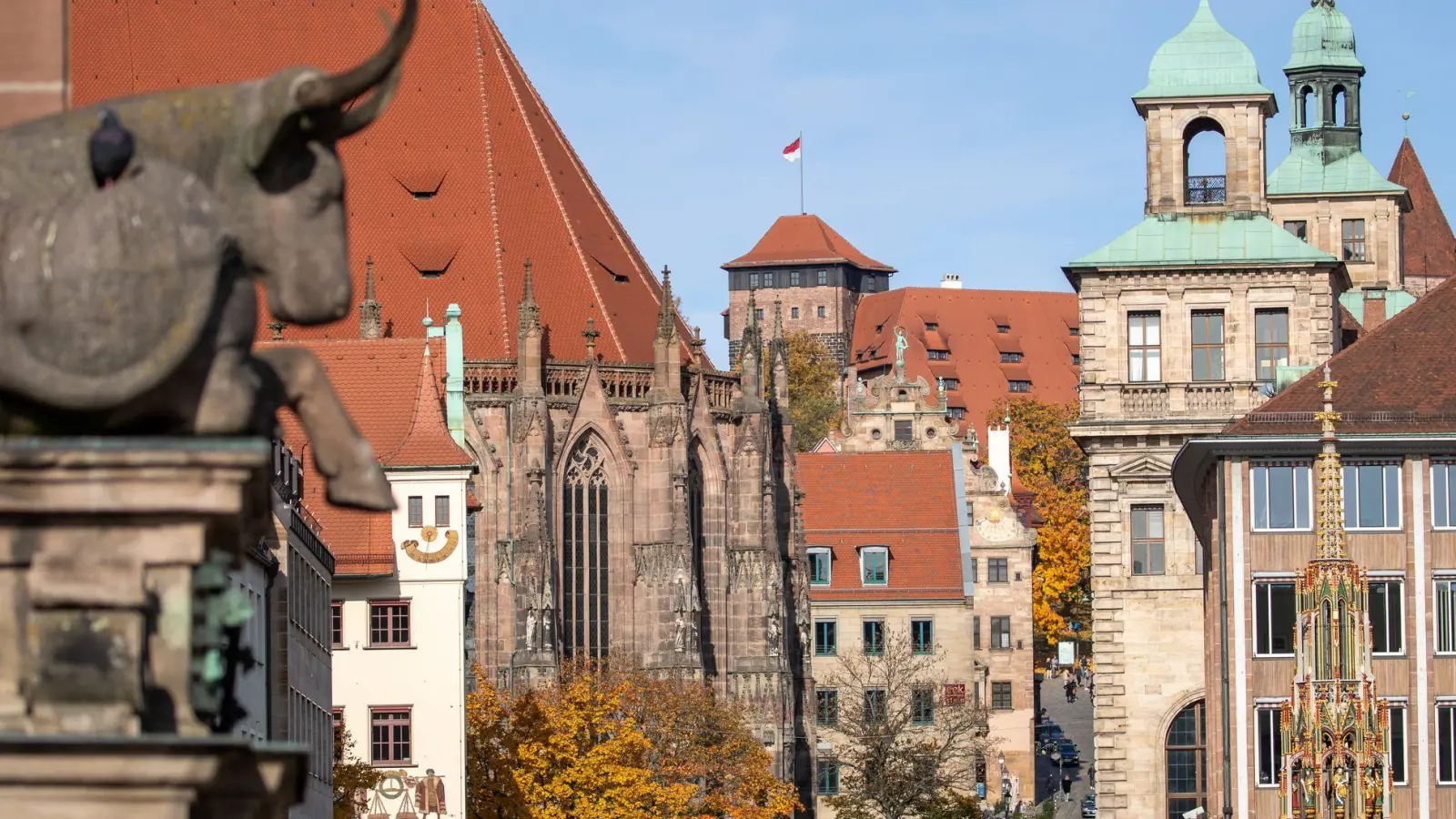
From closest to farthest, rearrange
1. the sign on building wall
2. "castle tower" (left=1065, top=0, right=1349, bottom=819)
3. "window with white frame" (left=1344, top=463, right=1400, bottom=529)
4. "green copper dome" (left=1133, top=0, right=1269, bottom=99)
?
"window with white frame" (left=1344, top=463, right=1400, bottom=529), "castle tower" (left=1065, top=0, right=1349, bottom=819), "green copper dome" (left=1133, top=0, right=1269, bottom=99), the sign on building wall

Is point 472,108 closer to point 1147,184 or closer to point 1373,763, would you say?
point 1147,184

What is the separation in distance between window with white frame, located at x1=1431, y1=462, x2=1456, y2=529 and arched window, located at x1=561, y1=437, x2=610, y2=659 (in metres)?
27.2

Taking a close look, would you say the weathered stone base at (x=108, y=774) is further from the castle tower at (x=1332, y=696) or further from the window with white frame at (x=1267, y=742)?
the window with white frame at (x=1267, y=742)

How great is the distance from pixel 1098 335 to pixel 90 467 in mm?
69452

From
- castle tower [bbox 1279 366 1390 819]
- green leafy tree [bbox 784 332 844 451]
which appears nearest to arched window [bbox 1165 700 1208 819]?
castle tower [bbox 1279 366 1390 819]

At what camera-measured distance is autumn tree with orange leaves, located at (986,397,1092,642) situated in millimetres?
142875

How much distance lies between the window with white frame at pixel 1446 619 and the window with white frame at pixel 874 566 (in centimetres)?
4601

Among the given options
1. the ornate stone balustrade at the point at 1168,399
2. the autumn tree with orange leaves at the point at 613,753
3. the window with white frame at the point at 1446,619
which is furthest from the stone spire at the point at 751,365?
the window with white frame at the point at 1446,619

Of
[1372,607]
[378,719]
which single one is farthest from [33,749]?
[1372,607]

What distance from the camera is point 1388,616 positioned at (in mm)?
64375

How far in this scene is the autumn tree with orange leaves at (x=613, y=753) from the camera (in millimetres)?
69250

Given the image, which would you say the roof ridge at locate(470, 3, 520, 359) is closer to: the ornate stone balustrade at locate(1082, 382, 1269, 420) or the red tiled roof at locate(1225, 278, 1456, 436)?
the ornate stone balustrade at locate(1082, 382, 1269, 420)

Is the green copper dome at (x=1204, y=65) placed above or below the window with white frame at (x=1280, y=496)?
above

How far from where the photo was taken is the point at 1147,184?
80125mm
